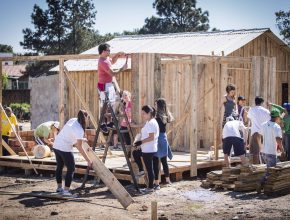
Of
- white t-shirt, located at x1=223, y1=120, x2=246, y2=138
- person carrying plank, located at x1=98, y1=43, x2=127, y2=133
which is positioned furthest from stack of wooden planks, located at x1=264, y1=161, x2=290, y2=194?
person carrying plank, located at x1=98, y1=43, x2=127, y2=133

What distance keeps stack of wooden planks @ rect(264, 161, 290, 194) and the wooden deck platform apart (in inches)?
95.2

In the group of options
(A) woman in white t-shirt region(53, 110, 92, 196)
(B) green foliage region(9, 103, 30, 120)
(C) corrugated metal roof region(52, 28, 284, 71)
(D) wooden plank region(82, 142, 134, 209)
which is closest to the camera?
(D) wooden plank region(82, 142, 134, 209)

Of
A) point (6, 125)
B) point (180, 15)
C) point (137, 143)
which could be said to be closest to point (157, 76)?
point (137, 143)

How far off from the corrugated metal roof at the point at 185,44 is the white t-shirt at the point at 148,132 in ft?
23.9

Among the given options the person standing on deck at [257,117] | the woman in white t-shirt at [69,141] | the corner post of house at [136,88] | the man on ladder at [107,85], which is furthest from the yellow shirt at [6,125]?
the person standing on deck at [257,117]

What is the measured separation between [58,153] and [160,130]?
7.35 ft

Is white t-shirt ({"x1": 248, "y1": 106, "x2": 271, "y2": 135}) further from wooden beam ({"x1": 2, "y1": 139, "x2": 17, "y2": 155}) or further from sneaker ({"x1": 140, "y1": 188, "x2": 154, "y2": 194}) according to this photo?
wooden beam ({"x1": 2, "y1": 139, "x2": 17, "y2": 155})

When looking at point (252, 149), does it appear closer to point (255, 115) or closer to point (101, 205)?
point (255, 115)

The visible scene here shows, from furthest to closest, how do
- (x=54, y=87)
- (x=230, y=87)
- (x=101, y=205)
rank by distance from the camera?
(x=54, y=87) → (x=230, y=87) → (x=101, y=205)

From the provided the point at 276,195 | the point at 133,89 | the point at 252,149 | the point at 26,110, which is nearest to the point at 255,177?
the point at 276,195

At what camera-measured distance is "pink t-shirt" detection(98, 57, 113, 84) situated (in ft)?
34.0

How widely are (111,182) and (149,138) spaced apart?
49.7 inches

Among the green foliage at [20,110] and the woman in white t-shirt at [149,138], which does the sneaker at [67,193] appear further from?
the green foliage at [20,110]

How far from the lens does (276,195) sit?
1021 centimetres
